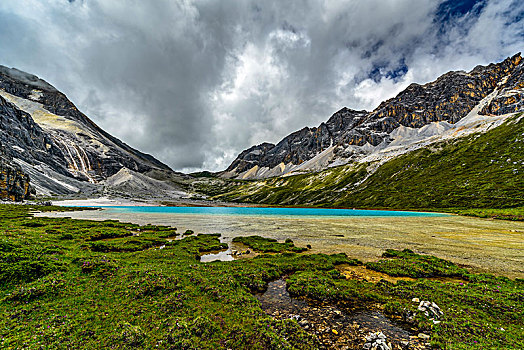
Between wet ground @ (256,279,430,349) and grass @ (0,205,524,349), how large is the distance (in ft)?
2.93

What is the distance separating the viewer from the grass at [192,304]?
374 inches

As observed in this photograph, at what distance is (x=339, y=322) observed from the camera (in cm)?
1218

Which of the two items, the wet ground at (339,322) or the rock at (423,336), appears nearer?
the wet ground at (339,322)

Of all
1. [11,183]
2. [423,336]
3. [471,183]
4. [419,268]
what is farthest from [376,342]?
[471,183]

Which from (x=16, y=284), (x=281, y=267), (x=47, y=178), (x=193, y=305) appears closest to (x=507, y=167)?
(x=281, y=267)

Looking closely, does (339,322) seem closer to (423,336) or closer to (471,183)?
(423,336)

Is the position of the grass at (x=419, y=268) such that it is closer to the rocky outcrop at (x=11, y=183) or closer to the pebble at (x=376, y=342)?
the pebble at (x=376, y=342)

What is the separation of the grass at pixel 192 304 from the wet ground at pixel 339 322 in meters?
0.89

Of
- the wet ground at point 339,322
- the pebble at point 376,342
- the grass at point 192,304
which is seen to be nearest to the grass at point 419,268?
the grass at point 192,304

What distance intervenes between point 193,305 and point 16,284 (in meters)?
11.8

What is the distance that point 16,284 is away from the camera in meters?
13.2

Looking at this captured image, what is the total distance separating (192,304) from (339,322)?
9189mm

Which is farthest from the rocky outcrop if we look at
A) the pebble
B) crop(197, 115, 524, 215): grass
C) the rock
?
crop(197, 115, 524, 215): grass

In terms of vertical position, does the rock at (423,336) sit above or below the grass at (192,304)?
below
